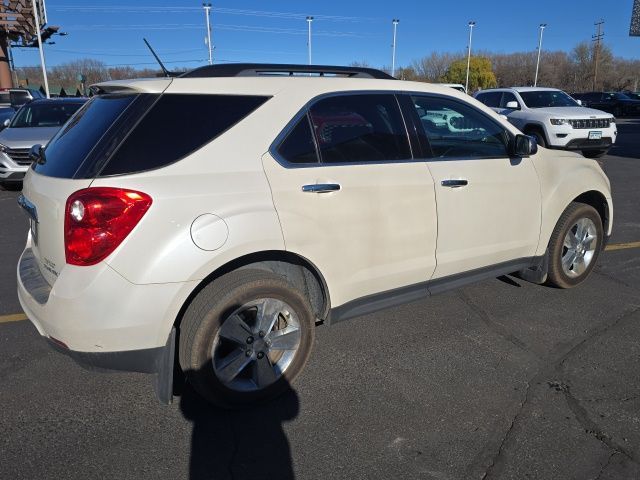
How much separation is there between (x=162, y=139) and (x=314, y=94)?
953 millimetres

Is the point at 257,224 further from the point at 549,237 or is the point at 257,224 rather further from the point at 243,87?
the point at 549,237

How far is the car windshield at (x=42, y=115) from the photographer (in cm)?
991

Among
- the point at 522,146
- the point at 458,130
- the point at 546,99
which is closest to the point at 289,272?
the point at 458,130

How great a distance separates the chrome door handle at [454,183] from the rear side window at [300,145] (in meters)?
0.97

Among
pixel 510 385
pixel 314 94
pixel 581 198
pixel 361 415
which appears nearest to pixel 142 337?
pixel 361 415

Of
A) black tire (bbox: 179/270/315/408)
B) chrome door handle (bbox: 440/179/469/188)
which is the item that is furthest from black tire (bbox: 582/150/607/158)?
black tire (bbox: 179/270/315/408)

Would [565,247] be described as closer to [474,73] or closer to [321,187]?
[321,187]

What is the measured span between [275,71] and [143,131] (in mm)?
1022

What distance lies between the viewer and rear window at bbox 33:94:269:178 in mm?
2443

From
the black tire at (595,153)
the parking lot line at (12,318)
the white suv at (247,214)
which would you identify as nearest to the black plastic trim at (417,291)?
the white suv at (247,214)

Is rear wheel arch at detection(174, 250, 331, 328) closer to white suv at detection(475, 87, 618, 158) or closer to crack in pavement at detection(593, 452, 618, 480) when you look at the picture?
crack in pavement at detection(593, 452, 618, 480)

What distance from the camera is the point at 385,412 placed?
2.80m

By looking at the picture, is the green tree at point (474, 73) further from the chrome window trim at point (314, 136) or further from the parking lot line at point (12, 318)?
the parking lot line at point (12, 318)

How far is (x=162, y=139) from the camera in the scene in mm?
2521
